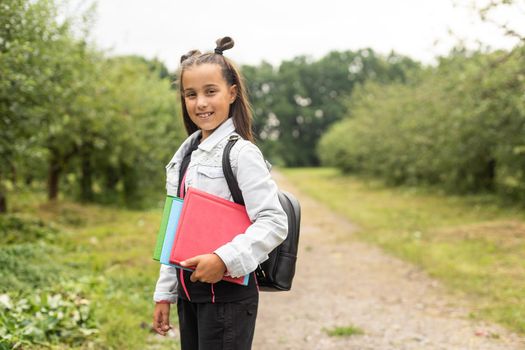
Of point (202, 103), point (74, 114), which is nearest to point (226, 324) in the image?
point (202, 103)

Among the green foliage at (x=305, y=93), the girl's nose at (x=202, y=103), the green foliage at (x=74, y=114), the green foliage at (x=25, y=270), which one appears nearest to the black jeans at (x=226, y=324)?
the girl's nose at (x=202, y=103)

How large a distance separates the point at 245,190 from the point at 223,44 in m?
0.66

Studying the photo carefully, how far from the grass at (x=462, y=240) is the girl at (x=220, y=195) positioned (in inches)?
154

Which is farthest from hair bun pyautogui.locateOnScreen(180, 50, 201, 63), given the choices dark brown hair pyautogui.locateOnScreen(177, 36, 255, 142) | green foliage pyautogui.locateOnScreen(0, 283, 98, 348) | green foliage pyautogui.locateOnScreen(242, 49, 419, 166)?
green foliage pyautogui.locateOnScreen(242, 49, 419, 166)

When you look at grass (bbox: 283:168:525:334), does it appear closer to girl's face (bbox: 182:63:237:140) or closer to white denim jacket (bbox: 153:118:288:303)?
white denim jacket (bbox: 153:118:288:303)

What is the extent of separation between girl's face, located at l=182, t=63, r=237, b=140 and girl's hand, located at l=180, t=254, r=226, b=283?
0.58 m

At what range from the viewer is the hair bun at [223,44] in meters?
2.27

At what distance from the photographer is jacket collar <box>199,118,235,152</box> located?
7.18 feet

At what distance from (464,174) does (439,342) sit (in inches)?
523

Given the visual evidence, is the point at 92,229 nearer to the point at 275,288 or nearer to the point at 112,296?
the point at 112,296

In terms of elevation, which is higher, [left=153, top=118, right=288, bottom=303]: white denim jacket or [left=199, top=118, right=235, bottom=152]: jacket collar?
[left=199, top=118, right=235, bottom=152]: jacket collar

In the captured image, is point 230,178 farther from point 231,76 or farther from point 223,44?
point 223,44

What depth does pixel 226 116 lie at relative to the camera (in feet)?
7.45

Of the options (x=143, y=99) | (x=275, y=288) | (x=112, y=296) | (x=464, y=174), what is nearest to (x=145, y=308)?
(x=112, y=296)
